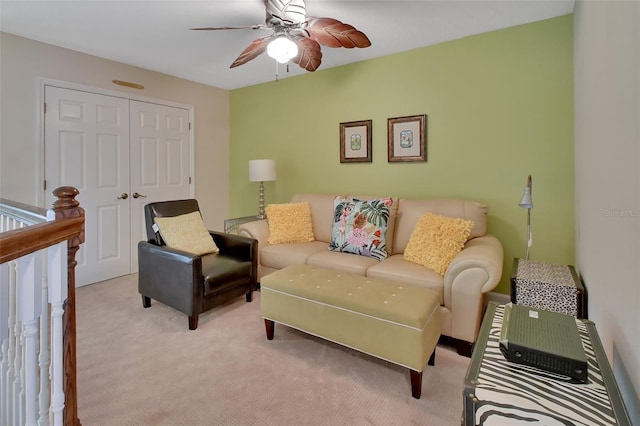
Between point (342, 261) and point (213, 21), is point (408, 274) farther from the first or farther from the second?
point (213, 21)

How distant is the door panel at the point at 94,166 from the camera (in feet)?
10.9

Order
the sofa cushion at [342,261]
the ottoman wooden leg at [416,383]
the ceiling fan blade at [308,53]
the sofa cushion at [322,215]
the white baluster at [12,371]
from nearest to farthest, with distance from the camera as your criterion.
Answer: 1. the white baluster at [12,371]
2. the ottoman wooden leg at [416,383]
3. the ceiling fan blade at [308,53]
4. the sofa cushion at [342,261]
5. the sofa cushion at [322,215]

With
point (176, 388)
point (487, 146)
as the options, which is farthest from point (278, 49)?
point (176, 388)

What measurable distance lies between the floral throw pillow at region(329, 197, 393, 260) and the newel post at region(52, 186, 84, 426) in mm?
2166

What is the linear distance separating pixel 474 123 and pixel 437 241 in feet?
4.11

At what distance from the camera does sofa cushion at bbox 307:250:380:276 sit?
2.67 m

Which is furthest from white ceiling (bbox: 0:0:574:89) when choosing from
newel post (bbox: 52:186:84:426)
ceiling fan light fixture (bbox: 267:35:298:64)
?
newel post (bbox: 52:186:84:426)

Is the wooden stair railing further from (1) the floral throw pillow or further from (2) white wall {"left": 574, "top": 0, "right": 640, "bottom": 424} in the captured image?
(1) the floral throw pillow

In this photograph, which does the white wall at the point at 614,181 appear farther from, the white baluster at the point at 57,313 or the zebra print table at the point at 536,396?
the white baluster at the point at 57,313

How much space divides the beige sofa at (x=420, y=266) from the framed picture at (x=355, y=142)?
521 millimetres

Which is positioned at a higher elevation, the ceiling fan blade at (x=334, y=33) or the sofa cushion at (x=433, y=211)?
the ceiling fan blade at (x=334, y=33)

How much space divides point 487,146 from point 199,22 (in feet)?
8.73

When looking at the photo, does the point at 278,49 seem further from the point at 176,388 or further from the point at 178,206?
the point at 176,388

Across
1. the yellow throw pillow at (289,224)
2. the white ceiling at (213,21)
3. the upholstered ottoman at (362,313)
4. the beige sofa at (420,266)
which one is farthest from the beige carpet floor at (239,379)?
the white ceiling at (213,21)
